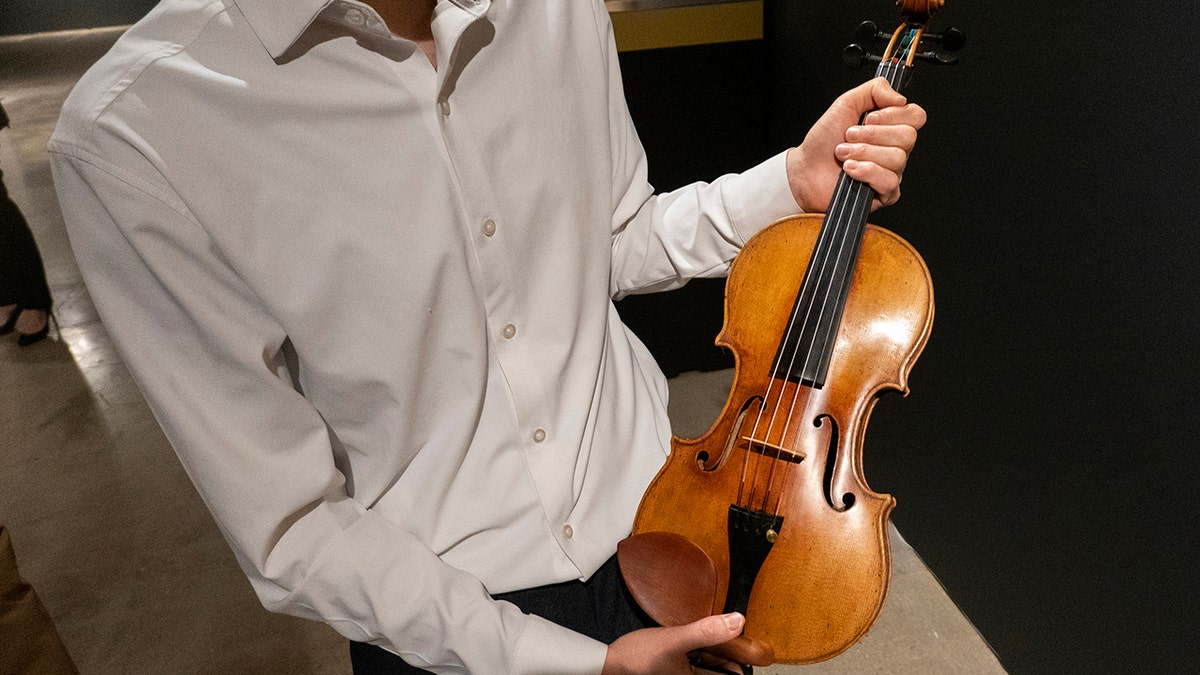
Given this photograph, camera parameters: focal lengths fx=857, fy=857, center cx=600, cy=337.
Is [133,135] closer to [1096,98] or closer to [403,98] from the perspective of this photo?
[403,98]

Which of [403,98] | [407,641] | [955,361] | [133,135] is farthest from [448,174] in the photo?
[955,361]

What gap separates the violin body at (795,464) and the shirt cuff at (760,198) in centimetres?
3

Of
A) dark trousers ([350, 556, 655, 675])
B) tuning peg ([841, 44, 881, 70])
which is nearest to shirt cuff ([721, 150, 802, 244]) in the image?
tuning peg ([841, 44, 881, 70])

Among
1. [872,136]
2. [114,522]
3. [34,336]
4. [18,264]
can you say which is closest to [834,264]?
[872,136]

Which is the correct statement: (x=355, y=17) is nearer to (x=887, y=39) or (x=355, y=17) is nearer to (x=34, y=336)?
(x=887, y=39)

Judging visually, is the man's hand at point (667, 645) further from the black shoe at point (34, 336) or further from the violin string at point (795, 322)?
the black shoe at point (34, 336)

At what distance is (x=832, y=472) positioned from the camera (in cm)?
79

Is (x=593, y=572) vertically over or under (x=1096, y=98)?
under

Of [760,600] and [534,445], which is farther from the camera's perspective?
[534,445]

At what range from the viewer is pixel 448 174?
0.77 metres

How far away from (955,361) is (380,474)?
1.12 m

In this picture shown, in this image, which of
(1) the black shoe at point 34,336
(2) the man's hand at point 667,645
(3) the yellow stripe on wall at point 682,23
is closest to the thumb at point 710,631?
(2) the man's hand at point 667,645

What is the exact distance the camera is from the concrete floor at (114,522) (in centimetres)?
176

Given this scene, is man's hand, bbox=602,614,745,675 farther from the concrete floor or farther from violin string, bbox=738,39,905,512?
the concrete floor
